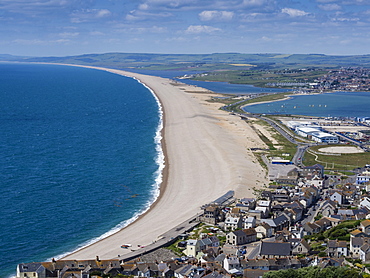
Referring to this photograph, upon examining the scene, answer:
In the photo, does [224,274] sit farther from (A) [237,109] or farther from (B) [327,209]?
(A) [237,109]

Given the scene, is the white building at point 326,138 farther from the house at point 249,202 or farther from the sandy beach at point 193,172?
the house at point 249,202

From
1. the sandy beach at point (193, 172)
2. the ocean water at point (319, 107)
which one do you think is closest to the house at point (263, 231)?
the sandy beach at point (193, 172)

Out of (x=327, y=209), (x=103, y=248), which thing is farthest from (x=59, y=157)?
(x=327, y=209)

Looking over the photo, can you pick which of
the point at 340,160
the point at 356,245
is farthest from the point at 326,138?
the point at 356,245

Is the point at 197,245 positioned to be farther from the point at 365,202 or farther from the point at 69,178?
the point at 69,178

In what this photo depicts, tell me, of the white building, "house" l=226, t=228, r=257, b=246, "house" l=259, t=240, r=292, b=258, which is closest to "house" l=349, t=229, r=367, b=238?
"house" l=259, t=240, r=292, b=258

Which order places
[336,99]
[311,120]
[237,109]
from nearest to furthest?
[311,120] → [237,109] → [336,99]

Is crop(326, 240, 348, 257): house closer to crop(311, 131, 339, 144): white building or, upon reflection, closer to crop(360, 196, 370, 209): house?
crop(360, 196, 370, 209): house
